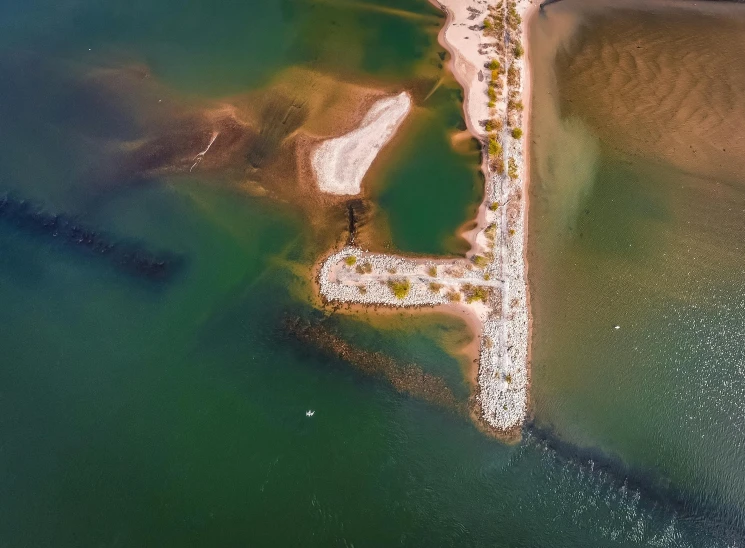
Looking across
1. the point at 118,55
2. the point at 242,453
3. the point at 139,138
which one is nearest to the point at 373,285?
the point at 242,453

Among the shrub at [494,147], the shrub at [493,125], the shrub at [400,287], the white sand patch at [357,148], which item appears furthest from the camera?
the shrub at [493,125]

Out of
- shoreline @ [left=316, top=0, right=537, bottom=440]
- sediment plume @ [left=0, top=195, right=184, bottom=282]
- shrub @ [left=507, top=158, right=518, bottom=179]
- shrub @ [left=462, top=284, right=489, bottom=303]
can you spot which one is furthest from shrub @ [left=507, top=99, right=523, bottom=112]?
sediment plume @ [left=0, top=195, right=184, bottom=282]

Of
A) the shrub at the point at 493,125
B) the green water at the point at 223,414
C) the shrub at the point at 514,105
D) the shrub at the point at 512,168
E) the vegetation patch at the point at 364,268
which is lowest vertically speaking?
the green water at the point at 223,414

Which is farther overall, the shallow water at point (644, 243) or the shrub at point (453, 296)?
the shrub at point (453, 296)

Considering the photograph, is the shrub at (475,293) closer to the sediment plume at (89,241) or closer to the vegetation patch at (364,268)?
the vegetation patch at (364,268)

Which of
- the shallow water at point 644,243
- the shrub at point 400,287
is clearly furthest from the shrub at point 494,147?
the shrub at point 400,287

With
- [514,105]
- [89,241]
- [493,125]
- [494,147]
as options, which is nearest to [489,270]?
[494,147]

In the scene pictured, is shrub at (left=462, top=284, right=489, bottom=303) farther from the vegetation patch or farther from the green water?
the vegetation patch
